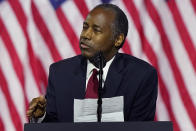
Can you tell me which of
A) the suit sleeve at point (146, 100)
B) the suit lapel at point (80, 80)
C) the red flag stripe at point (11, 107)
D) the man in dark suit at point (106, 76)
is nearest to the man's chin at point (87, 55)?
the man in dark suit at point (106, 76)

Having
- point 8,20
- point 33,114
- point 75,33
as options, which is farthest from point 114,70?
point 8,20

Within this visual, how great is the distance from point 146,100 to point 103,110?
31 centimetres

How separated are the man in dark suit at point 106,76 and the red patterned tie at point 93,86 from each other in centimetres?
2

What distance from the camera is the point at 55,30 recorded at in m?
2.34

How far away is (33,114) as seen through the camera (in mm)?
1339

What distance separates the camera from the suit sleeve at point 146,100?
1.59 meters

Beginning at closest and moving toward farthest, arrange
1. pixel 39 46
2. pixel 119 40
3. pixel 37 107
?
1. pixel 37 107
2. pixel 119 40
3. pixel 39 46

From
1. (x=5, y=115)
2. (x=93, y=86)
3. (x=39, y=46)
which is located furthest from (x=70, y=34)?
(x=93, y=86)

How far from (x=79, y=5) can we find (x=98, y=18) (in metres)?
0.76

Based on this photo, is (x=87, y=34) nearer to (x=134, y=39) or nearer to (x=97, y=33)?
(x=97, y=33)

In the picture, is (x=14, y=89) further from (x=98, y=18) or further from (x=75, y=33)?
(x=98, y=18)

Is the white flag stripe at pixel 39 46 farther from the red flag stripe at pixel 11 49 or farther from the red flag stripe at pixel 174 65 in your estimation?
the red flag stripe at pixel 174 65

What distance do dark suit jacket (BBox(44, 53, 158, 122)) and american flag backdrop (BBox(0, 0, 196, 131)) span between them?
0.65 m

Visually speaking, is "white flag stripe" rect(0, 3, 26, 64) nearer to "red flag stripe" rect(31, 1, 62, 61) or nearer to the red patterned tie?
"red flag stripe" rect(31, 1, 62, 61)
